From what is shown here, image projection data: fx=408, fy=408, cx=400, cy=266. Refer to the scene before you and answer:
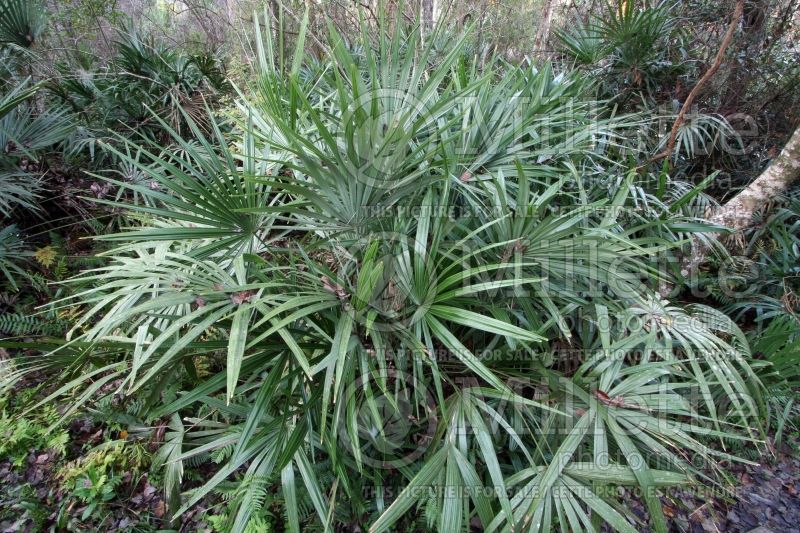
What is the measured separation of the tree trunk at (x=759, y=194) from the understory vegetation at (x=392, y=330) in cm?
10

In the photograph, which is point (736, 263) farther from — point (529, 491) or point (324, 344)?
point (324, 344)

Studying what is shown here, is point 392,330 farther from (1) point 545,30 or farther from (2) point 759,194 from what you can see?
(1) point 545,30

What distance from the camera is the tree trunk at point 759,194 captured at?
1986 millimetres

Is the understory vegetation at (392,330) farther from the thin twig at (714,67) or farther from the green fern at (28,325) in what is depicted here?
the thin twig at (714,67)

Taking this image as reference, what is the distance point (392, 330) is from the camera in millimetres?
1120

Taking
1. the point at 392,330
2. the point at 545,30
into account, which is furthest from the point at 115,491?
the point at 545,30

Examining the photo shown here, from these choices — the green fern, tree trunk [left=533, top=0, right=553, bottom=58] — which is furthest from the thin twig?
the green fern

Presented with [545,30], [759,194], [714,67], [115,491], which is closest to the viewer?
[115,491]

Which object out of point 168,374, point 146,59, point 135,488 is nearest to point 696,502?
point 168,374

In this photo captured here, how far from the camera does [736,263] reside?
7.54 feet

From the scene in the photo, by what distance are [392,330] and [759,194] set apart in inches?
84.2

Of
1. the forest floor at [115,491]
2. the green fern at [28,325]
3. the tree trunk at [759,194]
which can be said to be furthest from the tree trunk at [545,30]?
the green fern at [28,325]

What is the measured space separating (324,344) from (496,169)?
3.03ft

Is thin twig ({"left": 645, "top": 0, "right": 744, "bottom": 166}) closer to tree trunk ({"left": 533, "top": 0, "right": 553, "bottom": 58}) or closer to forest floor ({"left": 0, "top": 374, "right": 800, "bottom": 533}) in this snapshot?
forest floor ({"left": 0, "top": 374, "right": 800, "bottom": 533})
